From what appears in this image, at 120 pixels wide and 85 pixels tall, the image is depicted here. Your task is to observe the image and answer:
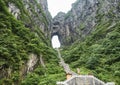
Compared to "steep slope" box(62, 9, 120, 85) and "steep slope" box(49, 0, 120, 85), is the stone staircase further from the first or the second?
"steep slope" box(62, 9, 120, 85)

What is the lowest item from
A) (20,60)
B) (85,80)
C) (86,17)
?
(85,80)

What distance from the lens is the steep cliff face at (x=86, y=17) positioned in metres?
59.4

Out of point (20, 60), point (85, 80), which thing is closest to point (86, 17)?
point (20, 60)

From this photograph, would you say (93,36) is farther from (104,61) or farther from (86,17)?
(86,17)

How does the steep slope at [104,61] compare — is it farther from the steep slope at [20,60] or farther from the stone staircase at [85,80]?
the stone staircase at [85,80]

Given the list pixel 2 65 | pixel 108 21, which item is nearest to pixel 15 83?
pixel 2 65

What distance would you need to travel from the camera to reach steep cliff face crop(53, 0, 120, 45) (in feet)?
195

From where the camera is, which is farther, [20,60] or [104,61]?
[104,61]

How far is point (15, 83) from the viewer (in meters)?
21.8

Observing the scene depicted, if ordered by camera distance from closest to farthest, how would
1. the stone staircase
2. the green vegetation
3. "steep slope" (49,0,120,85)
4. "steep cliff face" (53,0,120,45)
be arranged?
the stone staircase → the green vegetation → "steep slope" (49,0,120,85) → "steep cliff face" (53,0,120,45)

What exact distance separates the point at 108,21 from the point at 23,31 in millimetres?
29958

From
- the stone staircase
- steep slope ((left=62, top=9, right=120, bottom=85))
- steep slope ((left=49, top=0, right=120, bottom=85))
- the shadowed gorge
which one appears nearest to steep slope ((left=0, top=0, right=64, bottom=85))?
the shadowed gorge

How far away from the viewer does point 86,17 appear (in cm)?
7544

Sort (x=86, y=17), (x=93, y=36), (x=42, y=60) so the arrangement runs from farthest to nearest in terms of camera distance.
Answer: (x=86, y=17) → (x=93, y=36) → (x=42, y=60)
